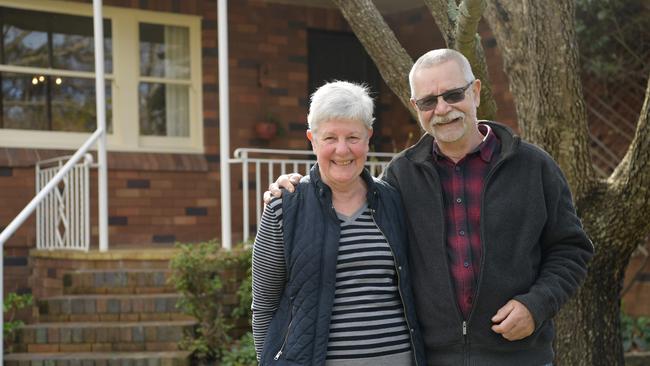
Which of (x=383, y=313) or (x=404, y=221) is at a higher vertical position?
(x=404, y=221)

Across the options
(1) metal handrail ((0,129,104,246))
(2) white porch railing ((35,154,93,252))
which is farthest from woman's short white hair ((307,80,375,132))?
(2) white porch railing ((35,154,93,252))

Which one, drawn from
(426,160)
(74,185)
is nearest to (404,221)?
(426,160)

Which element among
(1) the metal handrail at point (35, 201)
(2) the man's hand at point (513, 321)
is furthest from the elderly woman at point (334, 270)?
(1) the metal handrail at point (35, 201)

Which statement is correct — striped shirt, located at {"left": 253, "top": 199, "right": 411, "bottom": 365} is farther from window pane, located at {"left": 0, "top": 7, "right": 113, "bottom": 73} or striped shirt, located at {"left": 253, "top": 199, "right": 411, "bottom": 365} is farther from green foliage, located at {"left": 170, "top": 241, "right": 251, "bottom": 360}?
window pane, located at {"left": 0, "top": 7, "right": 113, "bottom": 73}

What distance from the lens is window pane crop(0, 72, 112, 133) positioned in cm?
811

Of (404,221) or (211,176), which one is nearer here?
(404,221)

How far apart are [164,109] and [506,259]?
6717 millimetres

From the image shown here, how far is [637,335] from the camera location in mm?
7109

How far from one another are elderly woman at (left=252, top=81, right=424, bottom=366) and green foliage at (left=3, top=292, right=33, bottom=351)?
4248 millimetres

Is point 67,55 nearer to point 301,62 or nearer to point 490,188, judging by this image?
point 301,62

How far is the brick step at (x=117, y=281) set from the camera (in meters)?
6.70

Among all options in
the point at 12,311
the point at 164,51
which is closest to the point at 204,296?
the point at 12,311

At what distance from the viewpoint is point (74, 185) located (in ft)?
25.6

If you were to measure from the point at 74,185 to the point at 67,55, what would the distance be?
1.44 metres
